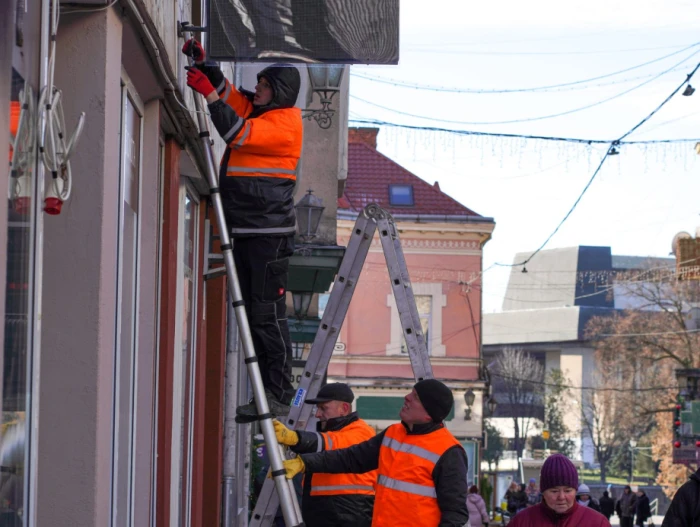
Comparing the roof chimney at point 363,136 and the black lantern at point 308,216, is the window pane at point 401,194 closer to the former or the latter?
the roof chimney at point 363,136

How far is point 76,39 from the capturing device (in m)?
4.46

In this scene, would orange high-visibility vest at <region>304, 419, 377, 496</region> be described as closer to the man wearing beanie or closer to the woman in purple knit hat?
the man wearing beanie

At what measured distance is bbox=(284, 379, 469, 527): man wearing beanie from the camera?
551cm

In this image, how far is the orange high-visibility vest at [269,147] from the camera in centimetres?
578

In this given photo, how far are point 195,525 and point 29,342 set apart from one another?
4.69 metres

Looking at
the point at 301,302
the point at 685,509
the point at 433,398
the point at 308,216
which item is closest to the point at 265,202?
the point at 433,398

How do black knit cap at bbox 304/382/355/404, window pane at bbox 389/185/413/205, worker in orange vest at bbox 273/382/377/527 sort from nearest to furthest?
black knit cap at bbox 304/382/355/404, worker in orange vest at bbox 273/382/377/527, window pane at bbox 389/185/413/205

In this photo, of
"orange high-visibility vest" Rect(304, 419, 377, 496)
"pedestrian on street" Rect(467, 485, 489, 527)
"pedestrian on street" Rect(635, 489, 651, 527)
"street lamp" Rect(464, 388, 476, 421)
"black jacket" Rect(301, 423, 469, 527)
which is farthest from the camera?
"pedestrian on street" Rect(635, 489, 651, 527)

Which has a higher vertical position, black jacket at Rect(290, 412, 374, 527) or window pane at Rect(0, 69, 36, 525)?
window pane at Rect(0, 69, 36, 525)

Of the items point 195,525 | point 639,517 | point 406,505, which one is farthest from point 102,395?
point 639,517

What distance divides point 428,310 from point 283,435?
2844 cm

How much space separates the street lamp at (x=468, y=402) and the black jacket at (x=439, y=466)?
26209 millimetres

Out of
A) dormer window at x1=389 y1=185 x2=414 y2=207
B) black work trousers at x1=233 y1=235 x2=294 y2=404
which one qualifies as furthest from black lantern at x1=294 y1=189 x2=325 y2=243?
dormer window at x1=389 y1=185 x2=414 y2=207

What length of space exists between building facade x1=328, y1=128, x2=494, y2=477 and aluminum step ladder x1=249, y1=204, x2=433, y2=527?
85.3 ft
